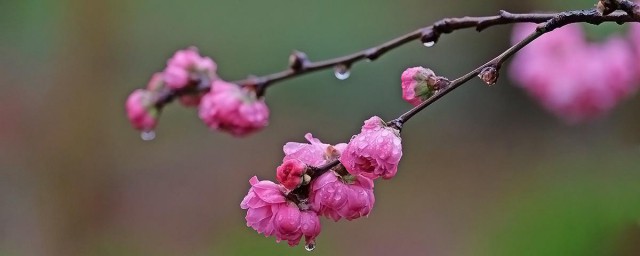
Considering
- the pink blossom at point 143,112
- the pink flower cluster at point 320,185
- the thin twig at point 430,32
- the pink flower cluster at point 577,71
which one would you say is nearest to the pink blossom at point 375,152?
the pink flower cluster at point 320,185

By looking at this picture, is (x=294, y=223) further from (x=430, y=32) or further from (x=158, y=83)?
(x=158, y=83)

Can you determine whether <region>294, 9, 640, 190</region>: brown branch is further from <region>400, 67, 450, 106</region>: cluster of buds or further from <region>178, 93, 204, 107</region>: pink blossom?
<region>178, 93, 204, 107</region>: pink blossom

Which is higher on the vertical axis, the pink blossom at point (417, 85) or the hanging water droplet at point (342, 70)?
the hanging water droplet at point (342, 70)

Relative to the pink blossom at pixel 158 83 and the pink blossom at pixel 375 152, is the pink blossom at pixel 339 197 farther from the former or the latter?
the pink blossom at pixel 158 83

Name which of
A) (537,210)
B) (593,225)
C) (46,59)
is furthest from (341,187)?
(46,59)

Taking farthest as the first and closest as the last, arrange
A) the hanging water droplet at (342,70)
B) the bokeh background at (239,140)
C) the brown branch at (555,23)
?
the bokeh background at (239,140), the hanging water droplet at (342,70), the brown branch at (555,23)

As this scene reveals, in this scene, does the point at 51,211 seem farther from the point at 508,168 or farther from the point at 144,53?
the point at 508,168
